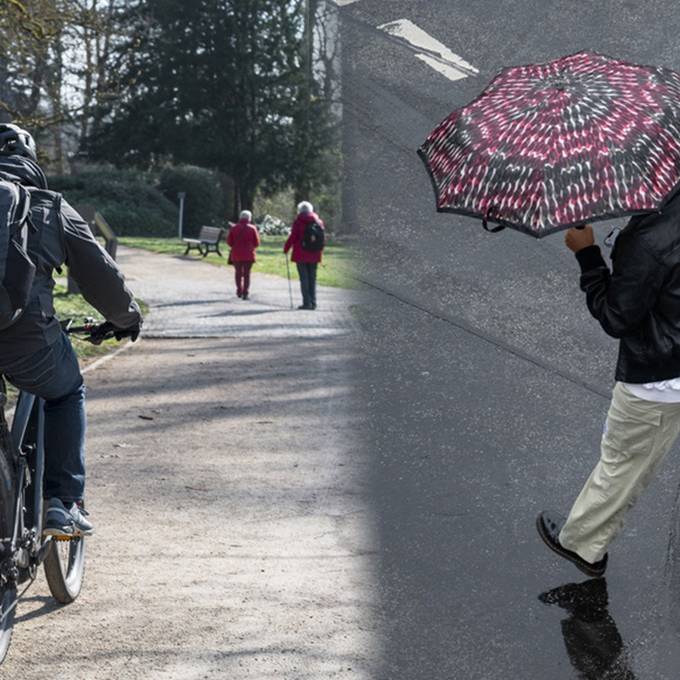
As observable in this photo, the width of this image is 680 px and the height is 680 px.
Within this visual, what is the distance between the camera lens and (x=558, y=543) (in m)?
4.57

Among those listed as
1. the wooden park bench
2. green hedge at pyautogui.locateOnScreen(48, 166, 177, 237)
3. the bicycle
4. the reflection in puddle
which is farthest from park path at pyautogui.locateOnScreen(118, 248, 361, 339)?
green hedge at pyautogui.locateOnScreen(48, 166, 177, 237)

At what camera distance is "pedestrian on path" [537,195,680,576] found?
392cm

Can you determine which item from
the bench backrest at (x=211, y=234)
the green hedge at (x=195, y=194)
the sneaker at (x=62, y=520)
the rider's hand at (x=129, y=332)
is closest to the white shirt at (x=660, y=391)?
the rider's hand at (x=129, y=332)

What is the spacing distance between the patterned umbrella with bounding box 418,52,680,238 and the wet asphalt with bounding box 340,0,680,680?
1.40 metres

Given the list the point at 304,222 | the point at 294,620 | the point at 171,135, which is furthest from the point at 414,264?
the point at 171,135

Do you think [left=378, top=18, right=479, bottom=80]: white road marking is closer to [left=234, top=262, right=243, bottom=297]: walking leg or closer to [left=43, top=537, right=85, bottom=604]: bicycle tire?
[left=43, top=537, right=85, bottom=604]: bicycle tire

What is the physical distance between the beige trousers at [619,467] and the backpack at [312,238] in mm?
13750

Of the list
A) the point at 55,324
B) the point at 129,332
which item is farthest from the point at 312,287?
the point at 55,324

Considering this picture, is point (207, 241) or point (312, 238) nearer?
point (312, 238)

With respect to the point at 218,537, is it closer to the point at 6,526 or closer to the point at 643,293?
the point at 6,526

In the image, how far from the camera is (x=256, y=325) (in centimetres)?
1546

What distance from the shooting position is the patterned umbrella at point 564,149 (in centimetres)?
377

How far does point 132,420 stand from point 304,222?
1030 centimetres

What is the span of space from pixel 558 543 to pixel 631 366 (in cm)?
81
